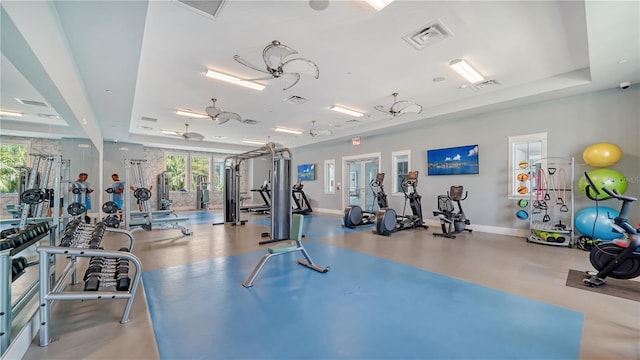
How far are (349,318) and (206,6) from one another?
3584 millimetres

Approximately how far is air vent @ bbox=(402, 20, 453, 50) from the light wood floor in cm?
332

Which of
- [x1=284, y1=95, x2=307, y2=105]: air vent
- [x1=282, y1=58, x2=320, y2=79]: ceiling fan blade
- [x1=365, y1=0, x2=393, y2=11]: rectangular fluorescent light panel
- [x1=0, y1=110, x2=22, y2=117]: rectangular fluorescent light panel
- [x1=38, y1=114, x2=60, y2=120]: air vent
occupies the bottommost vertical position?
[x1=0, y1=110, x2=22, y2=117]: rectangular fluorescent light panel

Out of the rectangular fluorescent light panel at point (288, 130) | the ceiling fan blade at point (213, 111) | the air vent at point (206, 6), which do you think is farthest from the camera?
the rectangular fluorescent light panel at point (288, 130)

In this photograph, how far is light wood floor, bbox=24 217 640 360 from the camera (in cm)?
199

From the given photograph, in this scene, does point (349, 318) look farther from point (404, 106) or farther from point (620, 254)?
point (404, 106)

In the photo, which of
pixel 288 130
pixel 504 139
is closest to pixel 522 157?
pixel 504 139

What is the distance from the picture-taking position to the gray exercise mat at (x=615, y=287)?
286cm

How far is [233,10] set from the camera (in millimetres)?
3037

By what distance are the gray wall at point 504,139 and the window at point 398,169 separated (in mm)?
187

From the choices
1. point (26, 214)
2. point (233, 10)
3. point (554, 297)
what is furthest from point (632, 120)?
point (26, 214)

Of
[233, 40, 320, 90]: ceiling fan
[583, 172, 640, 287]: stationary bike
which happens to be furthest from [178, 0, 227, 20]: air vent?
[583, 172, 640, 287]: stationary bike

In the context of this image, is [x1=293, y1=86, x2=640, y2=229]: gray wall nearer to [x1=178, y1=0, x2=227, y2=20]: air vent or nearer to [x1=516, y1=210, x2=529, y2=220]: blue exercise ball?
[x1=516, y1=210, x2=529, y2=220]: blue exercise ball

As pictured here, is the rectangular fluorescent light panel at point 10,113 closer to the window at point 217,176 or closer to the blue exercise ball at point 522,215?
the blue exercise ball at point 522,215

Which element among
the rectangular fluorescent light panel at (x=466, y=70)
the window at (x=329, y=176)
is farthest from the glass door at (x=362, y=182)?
the rectangular fluorescent light panel at (x=466, y=70)
